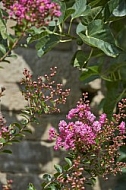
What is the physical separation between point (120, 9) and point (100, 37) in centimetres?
22

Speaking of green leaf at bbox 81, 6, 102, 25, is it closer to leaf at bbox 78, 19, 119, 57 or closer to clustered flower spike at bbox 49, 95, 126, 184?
leaf at bbox 78, 19, 119, 57

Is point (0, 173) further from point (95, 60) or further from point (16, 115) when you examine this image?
point (95, 60)

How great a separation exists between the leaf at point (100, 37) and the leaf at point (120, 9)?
0.17 metres

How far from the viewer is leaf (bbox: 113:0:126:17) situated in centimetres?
223

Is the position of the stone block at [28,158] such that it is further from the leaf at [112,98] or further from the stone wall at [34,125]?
the leaf at [112,98]

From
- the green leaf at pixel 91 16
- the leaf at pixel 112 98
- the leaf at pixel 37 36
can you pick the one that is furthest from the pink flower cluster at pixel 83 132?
the leaf at pixel 112 98

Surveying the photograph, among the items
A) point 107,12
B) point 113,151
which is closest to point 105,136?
point 113,151

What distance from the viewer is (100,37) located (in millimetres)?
2080

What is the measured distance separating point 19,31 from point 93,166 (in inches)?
20.9

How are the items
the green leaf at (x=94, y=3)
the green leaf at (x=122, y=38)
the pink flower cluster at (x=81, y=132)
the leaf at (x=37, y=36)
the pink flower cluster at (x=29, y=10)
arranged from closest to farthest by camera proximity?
the pink flower cluster at (x=29, y=10)
the pink flower cluster at (x=81, y=132)
the leaf at (x=37, y=36)
the green leaf at (x=94, y=3)
the green leaf at (x=122, y=38)

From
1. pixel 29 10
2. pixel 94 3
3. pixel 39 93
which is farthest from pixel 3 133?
pixel 94 3

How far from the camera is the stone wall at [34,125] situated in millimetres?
2512

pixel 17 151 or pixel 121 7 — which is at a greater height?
pixel 121 7

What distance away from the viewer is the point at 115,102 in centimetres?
246
